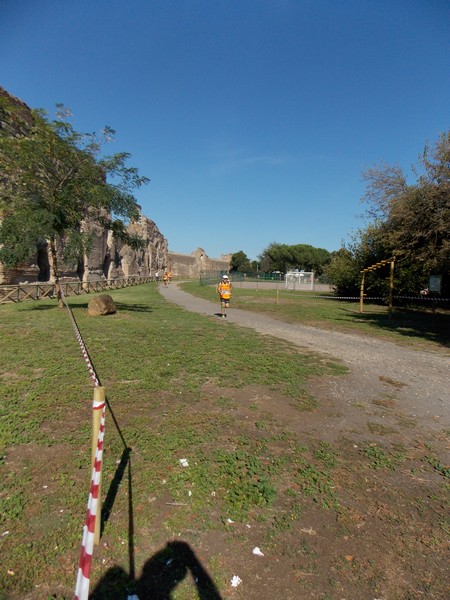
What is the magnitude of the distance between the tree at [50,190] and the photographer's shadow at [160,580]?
1051cm

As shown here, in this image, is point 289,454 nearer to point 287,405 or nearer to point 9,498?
point 287,405

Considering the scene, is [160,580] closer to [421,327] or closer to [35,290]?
[421,327]

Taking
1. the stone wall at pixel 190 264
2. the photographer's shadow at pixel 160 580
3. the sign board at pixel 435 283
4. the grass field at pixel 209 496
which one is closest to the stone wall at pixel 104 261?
the stone wall at pixel 190 264

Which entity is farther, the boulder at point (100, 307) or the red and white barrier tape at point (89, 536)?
the boulder at point (100, 307)

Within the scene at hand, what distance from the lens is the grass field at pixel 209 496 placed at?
6.82 ft

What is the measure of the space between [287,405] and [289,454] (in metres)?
1.20

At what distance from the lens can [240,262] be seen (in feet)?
315

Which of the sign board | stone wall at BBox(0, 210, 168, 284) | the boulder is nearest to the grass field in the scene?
the boulder

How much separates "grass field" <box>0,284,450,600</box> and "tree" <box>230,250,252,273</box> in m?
88.0

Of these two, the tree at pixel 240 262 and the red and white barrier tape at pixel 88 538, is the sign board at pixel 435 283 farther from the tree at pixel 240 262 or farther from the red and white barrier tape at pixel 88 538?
the tree at pixel 240 262

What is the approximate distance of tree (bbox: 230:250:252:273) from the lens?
304ft

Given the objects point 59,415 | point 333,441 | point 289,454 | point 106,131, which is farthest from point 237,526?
point 106,131

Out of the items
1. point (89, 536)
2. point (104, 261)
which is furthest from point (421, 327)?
point (104, 261)

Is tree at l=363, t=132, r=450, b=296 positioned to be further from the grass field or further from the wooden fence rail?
the wooden fence rail
